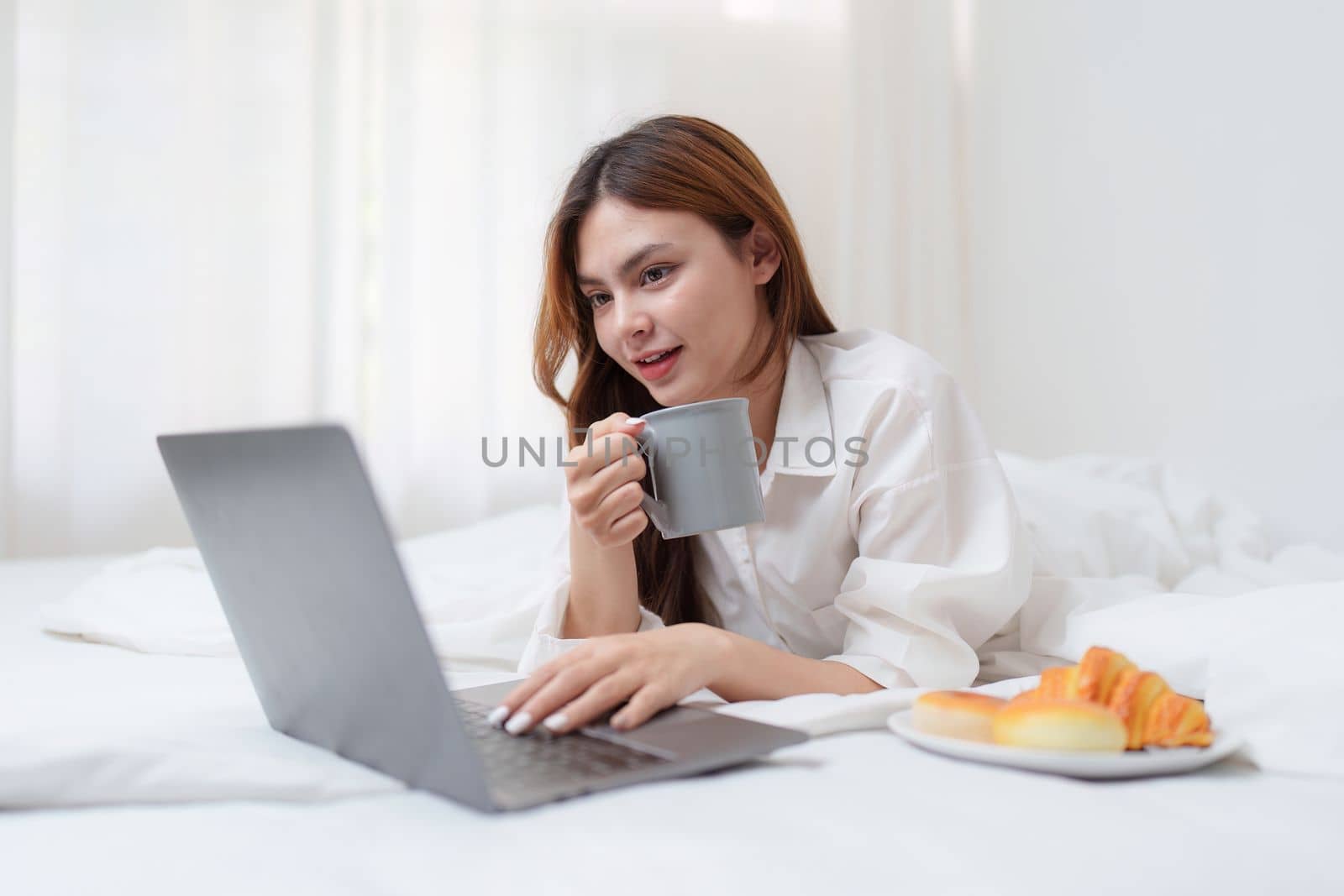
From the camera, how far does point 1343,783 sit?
696 millimetres

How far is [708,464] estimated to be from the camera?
957 mm

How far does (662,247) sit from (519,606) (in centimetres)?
49

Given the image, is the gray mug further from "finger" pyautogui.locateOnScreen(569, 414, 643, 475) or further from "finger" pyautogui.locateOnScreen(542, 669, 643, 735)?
"finger" pyautogui.locateOnScreen(542, 669, 643, 735)

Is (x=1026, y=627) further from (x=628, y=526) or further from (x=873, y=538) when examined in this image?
(x=628, y=526)

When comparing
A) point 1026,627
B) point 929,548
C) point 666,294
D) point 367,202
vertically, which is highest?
point 367,202

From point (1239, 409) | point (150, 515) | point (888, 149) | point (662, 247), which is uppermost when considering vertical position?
point (888, 149)

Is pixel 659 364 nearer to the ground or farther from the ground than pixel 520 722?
farther from the ground

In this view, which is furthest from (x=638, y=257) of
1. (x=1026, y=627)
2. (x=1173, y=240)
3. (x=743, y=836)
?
(x=1173, y=240)

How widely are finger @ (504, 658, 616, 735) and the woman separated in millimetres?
182

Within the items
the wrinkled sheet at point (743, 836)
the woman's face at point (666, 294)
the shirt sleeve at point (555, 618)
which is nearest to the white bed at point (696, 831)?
the wrinkled sheet at point (743, 836)

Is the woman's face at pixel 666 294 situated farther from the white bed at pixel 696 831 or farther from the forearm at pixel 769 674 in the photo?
the white bed at pixel 696 831

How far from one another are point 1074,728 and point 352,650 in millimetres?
429

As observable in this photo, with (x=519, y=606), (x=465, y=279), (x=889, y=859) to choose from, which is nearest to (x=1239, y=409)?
(x=519, y=606)

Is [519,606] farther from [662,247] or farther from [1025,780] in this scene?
[1025,780]
